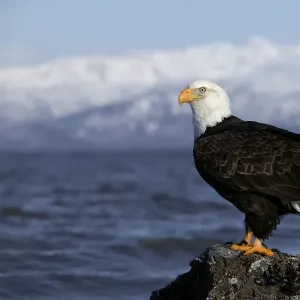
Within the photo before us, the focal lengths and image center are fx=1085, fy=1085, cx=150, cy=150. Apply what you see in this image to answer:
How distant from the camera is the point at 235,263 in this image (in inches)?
337

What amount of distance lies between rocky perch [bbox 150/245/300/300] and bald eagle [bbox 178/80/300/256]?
86 cm

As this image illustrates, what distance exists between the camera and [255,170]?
980 cm

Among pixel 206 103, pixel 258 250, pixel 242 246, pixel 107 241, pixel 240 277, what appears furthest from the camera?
pixel 107 241

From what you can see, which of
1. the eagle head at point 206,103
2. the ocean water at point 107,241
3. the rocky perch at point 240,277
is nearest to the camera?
the rocky perch at point 240,277

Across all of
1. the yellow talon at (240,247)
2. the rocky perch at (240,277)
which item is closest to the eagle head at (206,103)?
the yellow talon at (240,247)

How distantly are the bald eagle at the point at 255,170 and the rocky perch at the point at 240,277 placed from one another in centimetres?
86

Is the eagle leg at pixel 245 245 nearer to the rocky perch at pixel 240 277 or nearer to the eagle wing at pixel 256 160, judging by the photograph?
the rocky perch at pixel 240 277

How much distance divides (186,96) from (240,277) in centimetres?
267

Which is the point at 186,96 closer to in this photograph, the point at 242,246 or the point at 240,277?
the point at 242,246

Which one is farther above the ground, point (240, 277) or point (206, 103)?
point (206, 103)

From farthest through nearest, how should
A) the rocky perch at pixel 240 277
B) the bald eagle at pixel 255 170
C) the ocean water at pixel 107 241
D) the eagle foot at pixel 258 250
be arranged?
1. the ocean water at pixel 107 241
2. the bald eagle at pixel 255 170
3. the eagle foot at pixel 258 250
4. the rocky perch at pixel 240 277

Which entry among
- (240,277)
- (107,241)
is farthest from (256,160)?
(107,241)

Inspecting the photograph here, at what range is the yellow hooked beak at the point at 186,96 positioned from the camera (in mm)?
10555

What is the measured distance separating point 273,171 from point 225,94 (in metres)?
1.14
